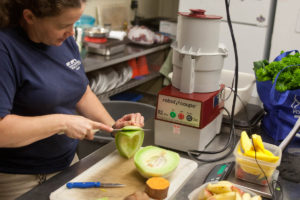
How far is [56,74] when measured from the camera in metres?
1.21

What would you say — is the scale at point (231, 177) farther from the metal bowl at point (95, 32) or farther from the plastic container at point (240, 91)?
the metal bowl at point (95, 32)

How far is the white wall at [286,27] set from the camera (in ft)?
9.10

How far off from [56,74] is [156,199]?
56 cm

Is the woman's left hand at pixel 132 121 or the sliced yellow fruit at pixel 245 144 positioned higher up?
the sliced yellow fruit at pixel 245 144

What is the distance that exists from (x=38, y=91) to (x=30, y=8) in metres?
0.27

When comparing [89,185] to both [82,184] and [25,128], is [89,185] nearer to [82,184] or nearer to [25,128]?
[82,184]

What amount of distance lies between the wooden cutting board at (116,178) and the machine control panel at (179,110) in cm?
15

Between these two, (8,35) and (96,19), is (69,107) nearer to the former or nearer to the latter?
(8,35)

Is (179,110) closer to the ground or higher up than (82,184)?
higher up

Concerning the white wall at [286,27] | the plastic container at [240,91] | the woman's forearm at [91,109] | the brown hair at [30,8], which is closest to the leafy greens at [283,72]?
the plastic container at [240,91]

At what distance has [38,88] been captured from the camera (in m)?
1.15

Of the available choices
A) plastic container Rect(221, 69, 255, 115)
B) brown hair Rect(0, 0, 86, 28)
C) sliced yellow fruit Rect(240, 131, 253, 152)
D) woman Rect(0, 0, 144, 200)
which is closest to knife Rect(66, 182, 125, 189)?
woman Rect(0, 0, 144, 200)

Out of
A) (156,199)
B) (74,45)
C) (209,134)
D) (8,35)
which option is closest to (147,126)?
(209,134)

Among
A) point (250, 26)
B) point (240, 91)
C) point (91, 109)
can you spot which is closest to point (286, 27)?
point (250, 26)
